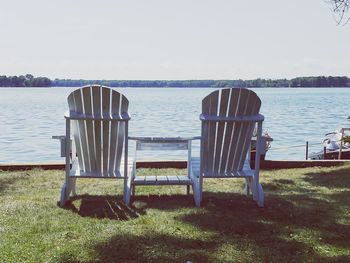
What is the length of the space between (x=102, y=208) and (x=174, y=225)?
3.26 ft

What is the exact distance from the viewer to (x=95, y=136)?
5285mm

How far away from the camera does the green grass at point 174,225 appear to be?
138 inches

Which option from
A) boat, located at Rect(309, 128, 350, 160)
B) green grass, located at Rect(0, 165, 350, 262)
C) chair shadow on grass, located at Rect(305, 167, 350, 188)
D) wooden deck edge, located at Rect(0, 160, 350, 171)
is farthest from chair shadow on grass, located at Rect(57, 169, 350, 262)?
boat, located at Rect(309, 128, 350, 160)

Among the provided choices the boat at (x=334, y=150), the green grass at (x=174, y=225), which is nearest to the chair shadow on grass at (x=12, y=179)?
the green grass at (x=174, y=225)

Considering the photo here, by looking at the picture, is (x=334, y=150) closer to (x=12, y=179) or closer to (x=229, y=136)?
(x=229, y=136)

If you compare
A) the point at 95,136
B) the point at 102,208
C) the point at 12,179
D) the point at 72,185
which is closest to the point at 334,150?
the point at 12,179

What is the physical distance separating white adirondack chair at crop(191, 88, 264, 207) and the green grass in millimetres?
301

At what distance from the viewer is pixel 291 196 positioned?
5691 millimetres

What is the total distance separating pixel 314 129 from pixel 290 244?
32.7 metres

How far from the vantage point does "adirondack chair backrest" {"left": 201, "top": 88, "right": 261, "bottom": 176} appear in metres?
5.10

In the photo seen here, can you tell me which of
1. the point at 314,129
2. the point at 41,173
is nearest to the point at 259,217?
the point at 41,173

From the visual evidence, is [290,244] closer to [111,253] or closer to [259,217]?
[259,217]

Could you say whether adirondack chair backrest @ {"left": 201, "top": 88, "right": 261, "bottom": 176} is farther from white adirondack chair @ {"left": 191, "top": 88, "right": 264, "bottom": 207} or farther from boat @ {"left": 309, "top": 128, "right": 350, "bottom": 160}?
boat @ {"left": 309, "top": 128, "right": 350, "bottom": 160}

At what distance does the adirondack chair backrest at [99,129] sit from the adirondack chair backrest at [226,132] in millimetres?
897
